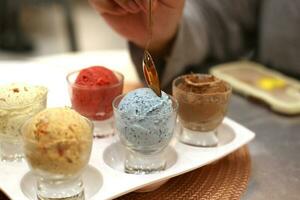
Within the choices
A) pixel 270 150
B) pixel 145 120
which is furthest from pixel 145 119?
pixel 270 150

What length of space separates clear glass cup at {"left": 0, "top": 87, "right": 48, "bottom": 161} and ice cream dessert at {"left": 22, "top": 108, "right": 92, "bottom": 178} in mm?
69

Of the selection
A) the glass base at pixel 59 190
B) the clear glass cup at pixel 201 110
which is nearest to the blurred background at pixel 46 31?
the clear glass cup at pixel 201 110

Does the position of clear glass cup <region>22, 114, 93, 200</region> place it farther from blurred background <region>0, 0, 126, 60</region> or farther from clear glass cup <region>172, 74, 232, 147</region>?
blurred background <region>0, 0, 126, 60</region>

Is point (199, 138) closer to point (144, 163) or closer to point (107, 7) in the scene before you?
point (144, 163)

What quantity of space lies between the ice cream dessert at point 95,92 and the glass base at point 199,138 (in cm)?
11

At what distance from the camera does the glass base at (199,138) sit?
67 cm

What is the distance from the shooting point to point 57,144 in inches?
20.0

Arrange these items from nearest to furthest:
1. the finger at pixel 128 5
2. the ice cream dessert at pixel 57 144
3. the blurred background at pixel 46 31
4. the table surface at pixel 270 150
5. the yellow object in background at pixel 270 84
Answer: the ice cream dessert at pixel 57 144
the table surface at pixel 270 150
the finger at pixel 128 5
the yellow object in background at pixel 270 84
the blurred background at pixel 46 31

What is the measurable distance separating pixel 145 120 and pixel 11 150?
0.17 metres

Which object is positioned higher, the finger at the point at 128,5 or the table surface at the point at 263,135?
the finger at the point at 128,5

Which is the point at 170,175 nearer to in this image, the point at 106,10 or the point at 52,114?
the point at 52,114

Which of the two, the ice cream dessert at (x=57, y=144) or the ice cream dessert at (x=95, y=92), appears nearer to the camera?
the ice cream dessert at (x=57, y=144)

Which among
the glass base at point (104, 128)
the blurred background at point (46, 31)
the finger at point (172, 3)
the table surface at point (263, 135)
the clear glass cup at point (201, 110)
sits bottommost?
the blurred background at point (46, 31)

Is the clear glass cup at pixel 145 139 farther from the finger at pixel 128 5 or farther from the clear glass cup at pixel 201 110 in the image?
the finger at pixel 128 5
